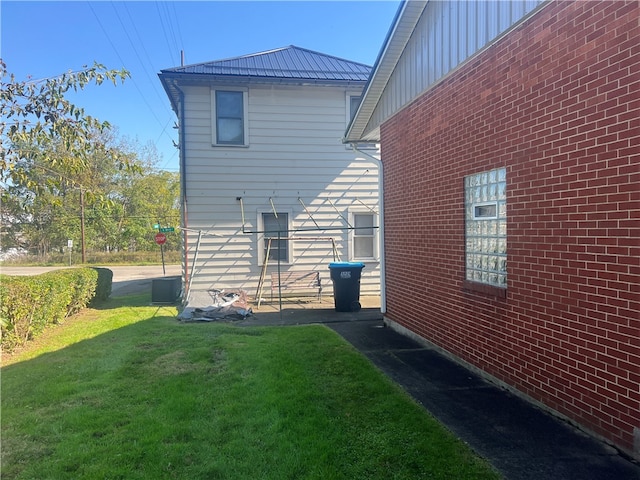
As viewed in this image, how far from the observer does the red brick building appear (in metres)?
3.08

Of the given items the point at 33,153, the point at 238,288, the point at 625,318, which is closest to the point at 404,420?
the point at 625,318

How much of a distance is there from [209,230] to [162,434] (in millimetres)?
8532

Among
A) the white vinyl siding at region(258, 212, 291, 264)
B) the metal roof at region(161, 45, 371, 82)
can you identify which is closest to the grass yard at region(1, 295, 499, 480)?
the white vinyl siding at region(258, 212, 291, 264)

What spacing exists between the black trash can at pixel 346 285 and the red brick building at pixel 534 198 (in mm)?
3109

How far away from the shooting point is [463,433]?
137 inches

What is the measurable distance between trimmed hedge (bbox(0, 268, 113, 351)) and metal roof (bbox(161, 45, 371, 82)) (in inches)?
234

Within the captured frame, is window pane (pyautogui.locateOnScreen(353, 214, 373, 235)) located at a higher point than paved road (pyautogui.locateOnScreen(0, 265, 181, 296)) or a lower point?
higher

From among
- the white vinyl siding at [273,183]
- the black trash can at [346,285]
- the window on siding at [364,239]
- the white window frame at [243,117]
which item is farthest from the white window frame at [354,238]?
the white window frame at [243,117]

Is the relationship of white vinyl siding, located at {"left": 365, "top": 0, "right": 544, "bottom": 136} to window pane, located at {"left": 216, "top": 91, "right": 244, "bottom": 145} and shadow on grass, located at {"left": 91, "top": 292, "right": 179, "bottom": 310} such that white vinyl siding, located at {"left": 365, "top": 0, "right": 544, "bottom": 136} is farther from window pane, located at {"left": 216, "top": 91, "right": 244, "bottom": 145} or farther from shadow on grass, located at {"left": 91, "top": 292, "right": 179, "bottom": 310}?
shadow on grass, located at {"left": 91, "top": 292, "right": 179, "bottom": 310}

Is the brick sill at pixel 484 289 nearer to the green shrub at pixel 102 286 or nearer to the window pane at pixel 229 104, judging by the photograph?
the window pane at pixel 229 104

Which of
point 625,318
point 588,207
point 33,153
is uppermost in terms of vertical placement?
point 33,153

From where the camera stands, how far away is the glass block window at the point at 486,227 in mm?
4617

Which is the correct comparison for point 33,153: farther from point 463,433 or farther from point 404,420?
point 463,433

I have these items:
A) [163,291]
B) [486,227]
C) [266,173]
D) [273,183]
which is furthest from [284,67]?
[486,227]
